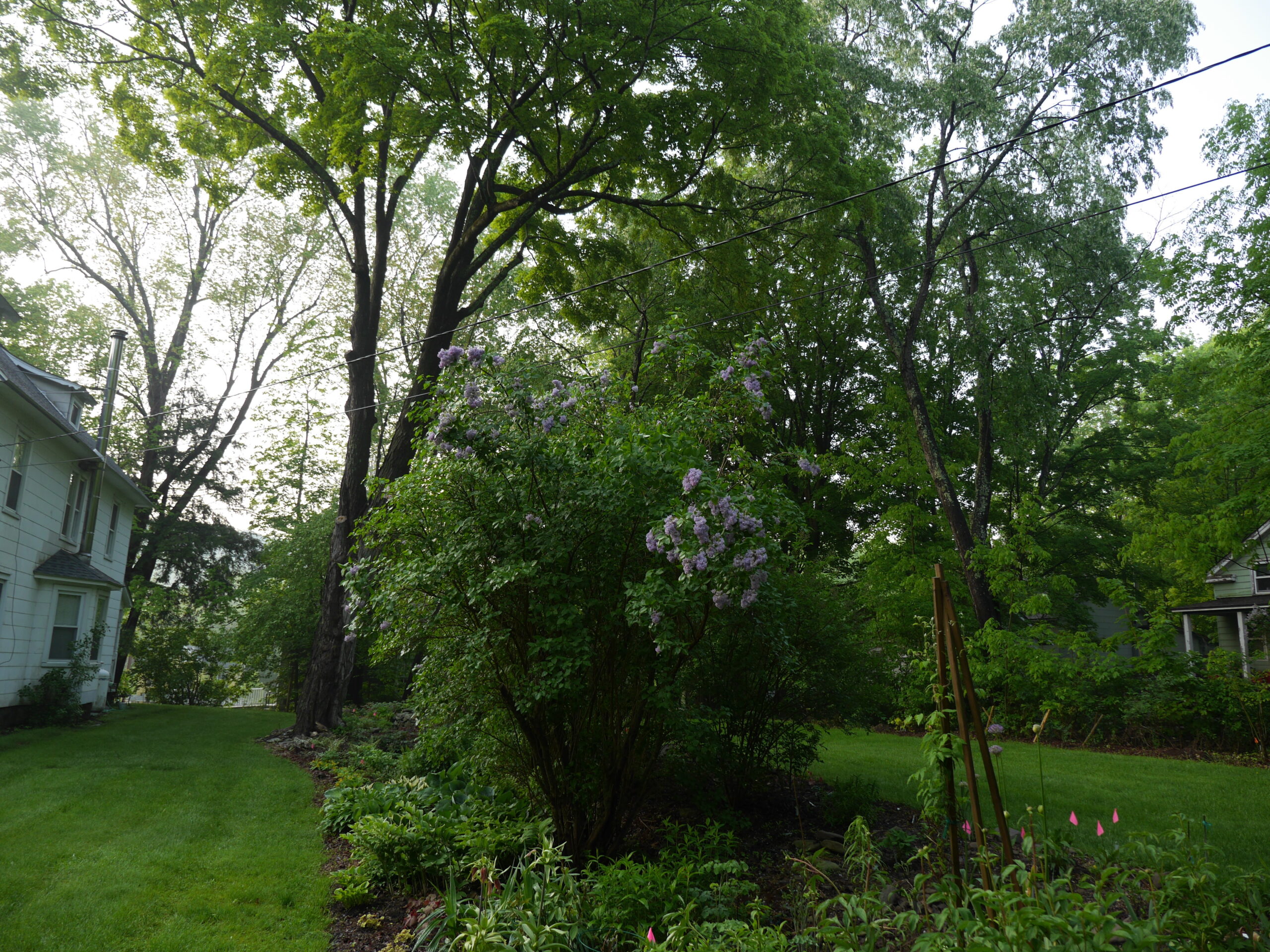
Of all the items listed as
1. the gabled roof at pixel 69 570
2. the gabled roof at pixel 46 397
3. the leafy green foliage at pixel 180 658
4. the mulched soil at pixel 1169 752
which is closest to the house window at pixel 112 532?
the gabled roof at pixel 46 397

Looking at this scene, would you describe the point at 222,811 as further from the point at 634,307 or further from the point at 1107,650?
the point at 634,307

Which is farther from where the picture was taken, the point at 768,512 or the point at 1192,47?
the point at 1192,47

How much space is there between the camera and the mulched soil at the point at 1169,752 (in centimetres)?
1041

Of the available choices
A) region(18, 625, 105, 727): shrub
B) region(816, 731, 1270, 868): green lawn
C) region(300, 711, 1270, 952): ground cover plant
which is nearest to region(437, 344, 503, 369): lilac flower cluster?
region(300, 711, 1270, 952): ground cover plant

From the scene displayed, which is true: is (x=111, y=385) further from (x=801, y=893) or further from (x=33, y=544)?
(x=801, y=893)

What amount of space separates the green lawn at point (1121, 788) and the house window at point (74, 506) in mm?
13878

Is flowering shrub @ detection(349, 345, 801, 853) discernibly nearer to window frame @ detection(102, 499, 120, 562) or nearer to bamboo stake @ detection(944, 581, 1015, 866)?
bamboo stake @ detection(944, 581, 1015, 866)

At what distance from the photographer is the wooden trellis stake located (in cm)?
310

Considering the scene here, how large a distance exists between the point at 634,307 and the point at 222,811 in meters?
14.4

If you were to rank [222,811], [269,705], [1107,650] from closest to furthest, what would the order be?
[222,811] → [1107,650] → [269,705]

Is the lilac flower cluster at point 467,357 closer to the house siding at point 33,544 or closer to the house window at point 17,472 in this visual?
the house siding at point 33,544

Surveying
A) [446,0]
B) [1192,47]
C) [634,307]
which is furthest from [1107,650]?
[446,0]

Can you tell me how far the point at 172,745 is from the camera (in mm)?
11352

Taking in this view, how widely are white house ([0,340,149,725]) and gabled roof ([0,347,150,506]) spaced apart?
27 mm
